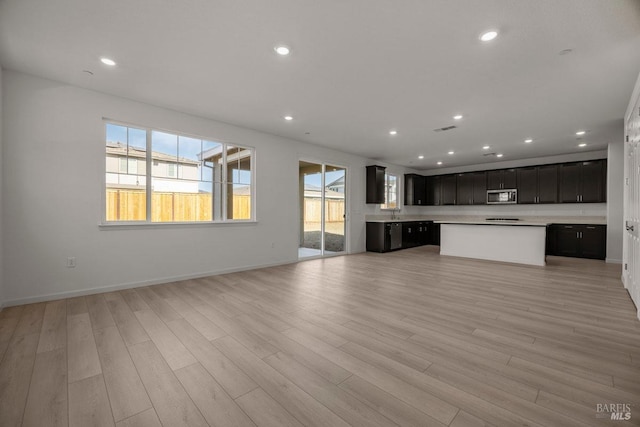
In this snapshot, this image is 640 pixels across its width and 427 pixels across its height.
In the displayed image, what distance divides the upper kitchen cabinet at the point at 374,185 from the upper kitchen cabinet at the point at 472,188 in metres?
2.98

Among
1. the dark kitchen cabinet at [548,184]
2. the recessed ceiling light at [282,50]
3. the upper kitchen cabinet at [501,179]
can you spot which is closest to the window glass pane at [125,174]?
the recessed ceiling light at [282,50]

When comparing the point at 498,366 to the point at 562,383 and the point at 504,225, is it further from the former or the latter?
the point at 504,225

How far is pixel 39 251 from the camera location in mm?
3264

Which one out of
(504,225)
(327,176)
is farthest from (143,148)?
(504,225)

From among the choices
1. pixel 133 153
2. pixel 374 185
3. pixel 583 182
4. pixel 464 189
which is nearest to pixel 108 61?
pixel 133 153

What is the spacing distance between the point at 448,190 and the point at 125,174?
347 inches

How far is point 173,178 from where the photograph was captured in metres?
4.34

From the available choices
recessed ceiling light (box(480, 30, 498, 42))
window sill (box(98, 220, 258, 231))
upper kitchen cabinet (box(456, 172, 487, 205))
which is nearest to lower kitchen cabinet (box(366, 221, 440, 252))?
upper kitchen cabinet (box(456, 172, 487, 205))

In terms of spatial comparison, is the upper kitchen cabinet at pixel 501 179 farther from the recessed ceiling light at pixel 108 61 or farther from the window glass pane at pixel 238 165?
the recessed ceiling light at pixel 108 61

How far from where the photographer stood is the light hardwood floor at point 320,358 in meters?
1.50

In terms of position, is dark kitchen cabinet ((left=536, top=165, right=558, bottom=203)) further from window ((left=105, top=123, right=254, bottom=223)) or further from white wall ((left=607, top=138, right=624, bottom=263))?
window ((left=105, top=123, right=254, bottom=223))

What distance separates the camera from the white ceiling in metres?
2.13

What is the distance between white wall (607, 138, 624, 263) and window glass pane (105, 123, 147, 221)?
29.1 feet

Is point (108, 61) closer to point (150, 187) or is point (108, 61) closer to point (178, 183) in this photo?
point (150, 187)
